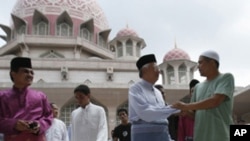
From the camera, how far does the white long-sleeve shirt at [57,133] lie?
4.80 m

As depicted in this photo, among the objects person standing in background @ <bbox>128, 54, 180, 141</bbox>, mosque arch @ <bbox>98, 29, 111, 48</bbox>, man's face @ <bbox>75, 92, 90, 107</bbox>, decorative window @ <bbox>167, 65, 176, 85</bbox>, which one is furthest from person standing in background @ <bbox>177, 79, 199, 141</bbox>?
mosque arch @ <bbox>98, 29, 111, 48</bbox>

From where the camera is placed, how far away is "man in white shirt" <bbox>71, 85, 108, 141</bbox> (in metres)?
4.04

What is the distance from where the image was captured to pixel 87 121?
13.4 ft

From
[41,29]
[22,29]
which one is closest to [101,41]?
[41,29]

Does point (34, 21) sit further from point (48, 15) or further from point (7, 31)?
point (7, 31)

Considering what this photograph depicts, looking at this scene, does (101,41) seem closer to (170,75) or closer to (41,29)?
(41,29)

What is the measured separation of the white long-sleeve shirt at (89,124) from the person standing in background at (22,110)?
37.6 inches

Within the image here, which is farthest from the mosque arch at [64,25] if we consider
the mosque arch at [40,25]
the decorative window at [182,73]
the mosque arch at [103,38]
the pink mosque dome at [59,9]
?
the decorative window at [182,73]

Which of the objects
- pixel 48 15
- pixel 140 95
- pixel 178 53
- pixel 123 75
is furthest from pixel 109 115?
pixel 140 95

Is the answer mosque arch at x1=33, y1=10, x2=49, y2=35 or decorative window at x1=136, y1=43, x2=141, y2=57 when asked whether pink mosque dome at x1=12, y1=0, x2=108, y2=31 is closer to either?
mosque arch at x1=33, y1=10, x2=49, y2=35

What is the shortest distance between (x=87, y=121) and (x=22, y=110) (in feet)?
3.95

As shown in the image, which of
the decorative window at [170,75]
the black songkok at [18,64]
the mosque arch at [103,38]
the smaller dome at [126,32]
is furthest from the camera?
the mosque arch at [103,38]

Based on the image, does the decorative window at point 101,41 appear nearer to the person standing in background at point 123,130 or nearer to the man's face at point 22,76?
the person standing in background at point 123,130

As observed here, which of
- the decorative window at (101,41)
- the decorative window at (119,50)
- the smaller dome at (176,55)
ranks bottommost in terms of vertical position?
the smaller dome at (176,55)
